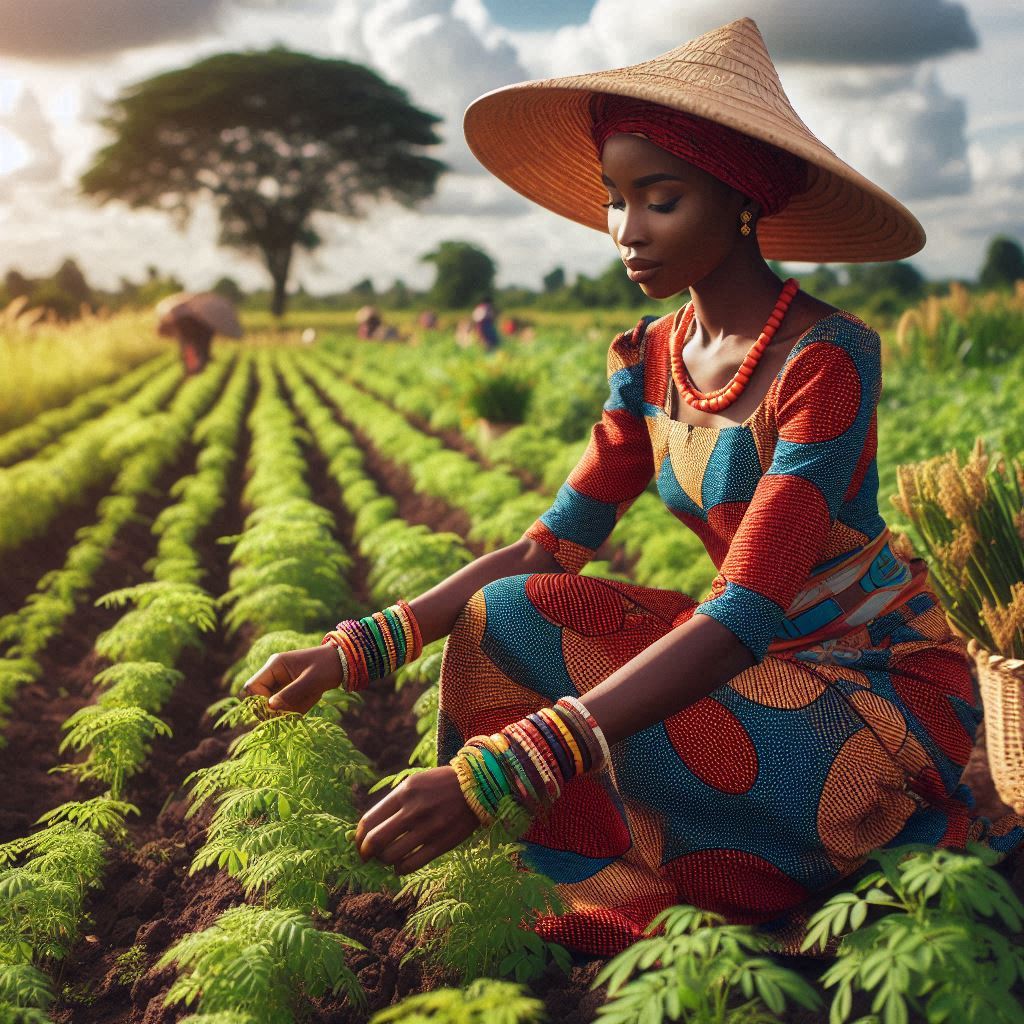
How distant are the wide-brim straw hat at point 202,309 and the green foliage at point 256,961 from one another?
21312 millimetres

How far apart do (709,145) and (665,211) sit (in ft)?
0.46

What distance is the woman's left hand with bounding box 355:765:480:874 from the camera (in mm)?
1678

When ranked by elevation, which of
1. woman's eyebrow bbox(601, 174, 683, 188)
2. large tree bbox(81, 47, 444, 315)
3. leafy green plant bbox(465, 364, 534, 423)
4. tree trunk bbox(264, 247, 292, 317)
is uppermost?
large tree bbox(81, 47, 444, 315)

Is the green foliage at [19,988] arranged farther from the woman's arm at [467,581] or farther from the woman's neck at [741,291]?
the woman's neck at [741,291]

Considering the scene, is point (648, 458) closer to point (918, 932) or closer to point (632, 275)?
point (632, 275)

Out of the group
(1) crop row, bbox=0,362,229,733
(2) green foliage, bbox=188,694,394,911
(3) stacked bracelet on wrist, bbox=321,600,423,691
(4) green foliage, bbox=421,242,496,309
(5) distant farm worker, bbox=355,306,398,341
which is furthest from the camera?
(4) green foliage, bbox=421,242,496,309

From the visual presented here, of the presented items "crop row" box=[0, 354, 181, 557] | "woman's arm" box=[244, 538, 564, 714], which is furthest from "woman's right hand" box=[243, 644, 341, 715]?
"crop row" box=[0, 354, 181, 557]

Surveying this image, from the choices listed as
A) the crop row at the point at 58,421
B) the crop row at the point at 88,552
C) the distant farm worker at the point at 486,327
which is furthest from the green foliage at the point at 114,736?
the distant farm worker at the point at 486,327

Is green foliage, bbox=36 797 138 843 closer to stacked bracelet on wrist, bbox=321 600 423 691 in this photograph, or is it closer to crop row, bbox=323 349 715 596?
stacked bracelet on wrist, bbox=321 600 423 691

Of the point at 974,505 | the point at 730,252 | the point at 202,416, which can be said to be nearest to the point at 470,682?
the point at 730,252

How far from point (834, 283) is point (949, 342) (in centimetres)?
1756

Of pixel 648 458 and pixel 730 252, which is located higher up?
pixel 730 252

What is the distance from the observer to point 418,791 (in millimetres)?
1693

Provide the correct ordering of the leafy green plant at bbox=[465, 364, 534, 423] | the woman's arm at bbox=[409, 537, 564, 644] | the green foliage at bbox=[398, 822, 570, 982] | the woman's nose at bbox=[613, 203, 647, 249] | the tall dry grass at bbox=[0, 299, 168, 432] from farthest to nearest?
the tall dry grass at bbox=[0, 299, 168, 432], the leafy green plant at bbox=[465, 364, 534, 423], the woman's arm at bbox=[409, 537, 564, 644], the woman's nose at bbox=[613, 203, 647, 249], the green foliage at bbox=[398, 822, 570, 982]
